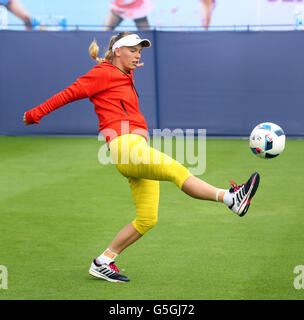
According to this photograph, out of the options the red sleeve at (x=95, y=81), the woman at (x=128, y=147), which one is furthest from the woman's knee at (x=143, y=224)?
the red sleeve at (x=95, y=81)

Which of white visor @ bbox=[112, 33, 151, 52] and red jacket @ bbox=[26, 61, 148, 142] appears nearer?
red jacket @ bbox=[26, 61, 148, 142]

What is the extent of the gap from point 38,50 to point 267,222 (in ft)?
35.7

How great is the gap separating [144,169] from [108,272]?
113 cm

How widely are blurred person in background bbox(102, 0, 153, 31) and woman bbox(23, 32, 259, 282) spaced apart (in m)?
21.8

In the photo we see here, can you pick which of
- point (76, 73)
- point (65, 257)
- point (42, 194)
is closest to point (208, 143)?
point (76, 73)

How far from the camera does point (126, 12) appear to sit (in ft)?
92.0

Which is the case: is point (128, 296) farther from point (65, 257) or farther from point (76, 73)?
point (76, 73)

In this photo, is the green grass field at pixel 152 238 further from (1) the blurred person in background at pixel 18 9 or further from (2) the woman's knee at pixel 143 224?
(1) the blurred person in background at pixel 18 9

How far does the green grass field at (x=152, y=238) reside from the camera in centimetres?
615

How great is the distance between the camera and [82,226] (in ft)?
27.7

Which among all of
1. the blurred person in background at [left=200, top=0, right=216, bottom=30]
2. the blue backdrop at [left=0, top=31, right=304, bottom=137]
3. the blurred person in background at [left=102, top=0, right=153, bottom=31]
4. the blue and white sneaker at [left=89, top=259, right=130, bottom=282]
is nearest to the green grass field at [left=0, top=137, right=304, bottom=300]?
the blue and white sneaker at [left=89, top=259, right=130, bottom=282]

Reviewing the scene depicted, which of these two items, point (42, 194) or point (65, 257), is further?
point (42, 194)

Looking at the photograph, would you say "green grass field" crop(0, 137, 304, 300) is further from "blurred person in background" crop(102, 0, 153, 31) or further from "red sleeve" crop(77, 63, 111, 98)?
"blurred person in background" crop(102, 0, 153, 31)

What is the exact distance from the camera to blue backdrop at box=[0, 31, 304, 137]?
1697 centimetres
